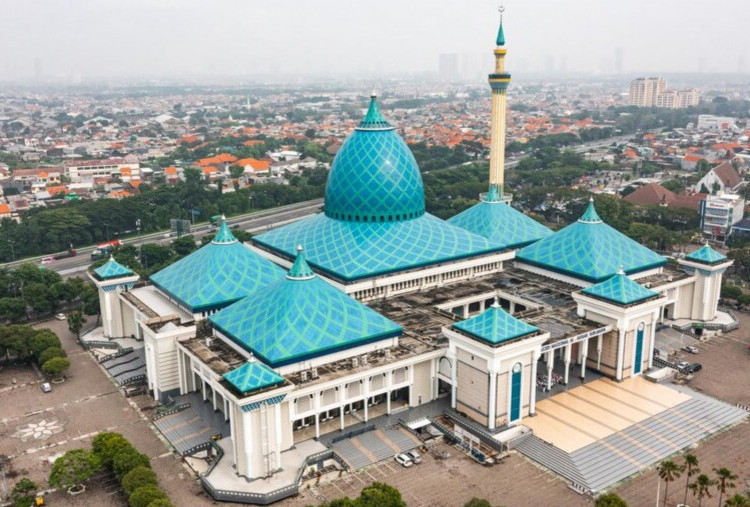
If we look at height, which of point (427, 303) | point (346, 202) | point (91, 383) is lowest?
point (91, 383)

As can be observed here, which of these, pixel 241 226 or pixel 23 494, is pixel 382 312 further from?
pixel 241 226

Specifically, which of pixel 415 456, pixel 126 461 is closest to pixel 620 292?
pixel 415 456

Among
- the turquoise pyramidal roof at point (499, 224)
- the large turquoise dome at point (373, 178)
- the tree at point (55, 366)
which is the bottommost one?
the tree at point (55, 366)

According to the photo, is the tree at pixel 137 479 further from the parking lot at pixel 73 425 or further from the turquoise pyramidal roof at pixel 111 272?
the turquoise pyramidal roof at pixel 111 272

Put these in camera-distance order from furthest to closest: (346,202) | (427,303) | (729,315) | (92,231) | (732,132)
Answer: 1. (732,132)
2. (92,231)
3. (729,315)
4. (346,202)
5. (427,303)

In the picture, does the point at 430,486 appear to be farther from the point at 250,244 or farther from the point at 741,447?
the point at 250,244

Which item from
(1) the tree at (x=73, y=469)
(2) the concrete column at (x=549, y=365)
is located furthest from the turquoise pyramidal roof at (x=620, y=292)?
(1) the tree at (x=73, y=469)

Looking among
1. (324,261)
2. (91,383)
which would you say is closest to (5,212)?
(91,383)
